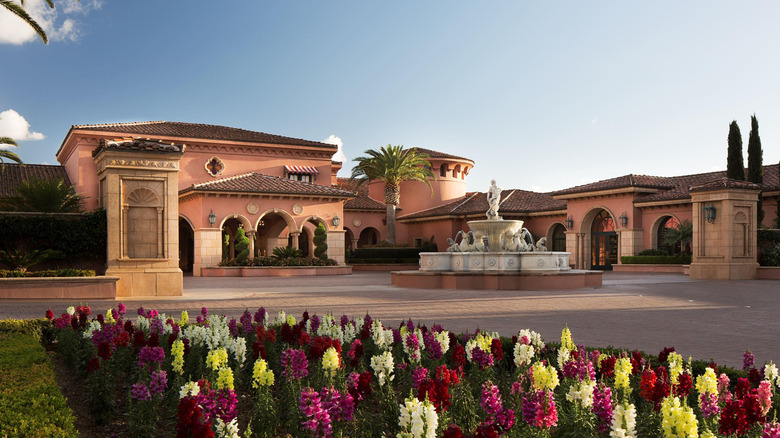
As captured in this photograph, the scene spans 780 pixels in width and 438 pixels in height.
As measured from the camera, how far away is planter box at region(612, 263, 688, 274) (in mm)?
34219

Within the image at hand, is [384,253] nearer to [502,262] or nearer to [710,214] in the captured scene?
[710,214]

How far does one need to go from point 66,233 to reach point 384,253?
2712 cm

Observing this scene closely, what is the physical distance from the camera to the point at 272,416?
4.78 meters

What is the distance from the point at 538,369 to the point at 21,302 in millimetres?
15159

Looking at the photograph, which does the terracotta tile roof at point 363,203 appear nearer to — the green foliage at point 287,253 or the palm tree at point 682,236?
the green foliage at point 287,253

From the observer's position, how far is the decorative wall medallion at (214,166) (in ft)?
133

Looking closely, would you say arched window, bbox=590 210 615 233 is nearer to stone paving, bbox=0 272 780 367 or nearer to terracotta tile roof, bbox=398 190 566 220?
terracotta tile roof, bbox=398 190 566 220

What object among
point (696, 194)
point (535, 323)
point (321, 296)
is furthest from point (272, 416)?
point (696, 194)

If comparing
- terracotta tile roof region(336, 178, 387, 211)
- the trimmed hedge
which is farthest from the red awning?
the trimmed hedge

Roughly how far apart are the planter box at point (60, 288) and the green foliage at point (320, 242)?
2055cm

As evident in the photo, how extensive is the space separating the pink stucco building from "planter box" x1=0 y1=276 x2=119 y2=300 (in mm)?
17215

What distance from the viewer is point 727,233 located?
2800 cm

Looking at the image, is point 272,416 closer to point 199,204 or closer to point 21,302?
point 21,302

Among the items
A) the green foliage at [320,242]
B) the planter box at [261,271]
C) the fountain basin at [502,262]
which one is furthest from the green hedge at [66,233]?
the green foliage at [320,242]
